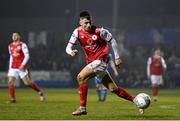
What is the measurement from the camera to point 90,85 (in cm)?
4512

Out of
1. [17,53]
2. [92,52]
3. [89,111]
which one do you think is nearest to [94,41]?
[92,52]

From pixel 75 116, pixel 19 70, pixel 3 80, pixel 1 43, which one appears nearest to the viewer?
pixel 75 116

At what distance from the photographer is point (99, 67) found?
15.6 m

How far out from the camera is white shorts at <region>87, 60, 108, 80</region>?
15.6 meters

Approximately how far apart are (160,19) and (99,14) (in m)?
5.08

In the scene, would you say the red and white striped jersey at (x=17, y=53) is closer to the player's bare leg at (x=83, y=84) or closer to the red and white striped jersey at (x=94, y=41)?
the red and white striped jersey at (x=94, y=41)

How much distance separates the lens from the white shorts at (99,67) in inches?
613

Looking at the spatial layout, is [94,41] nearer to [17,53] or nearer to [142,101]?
[142,101]

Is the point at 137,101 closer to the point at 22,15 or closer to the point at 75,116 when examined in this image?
the point at 75,116

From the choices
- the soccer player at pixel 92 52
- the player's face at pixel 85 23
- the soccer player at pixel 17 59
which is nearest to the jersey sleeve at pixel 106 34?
the soccer player at pixel 92 52

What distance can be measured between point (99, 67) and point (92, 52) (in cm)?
42

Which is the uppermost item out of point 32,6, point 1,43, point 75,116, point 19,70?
point 32,6

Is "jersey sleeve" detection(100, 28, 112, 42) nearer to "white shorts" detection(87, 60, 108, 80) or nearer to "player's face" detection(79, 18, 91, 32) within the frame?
"player's face" detection(79, 18, 91, 32)

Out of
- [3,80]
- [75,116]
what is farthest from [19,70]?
[3,80]
